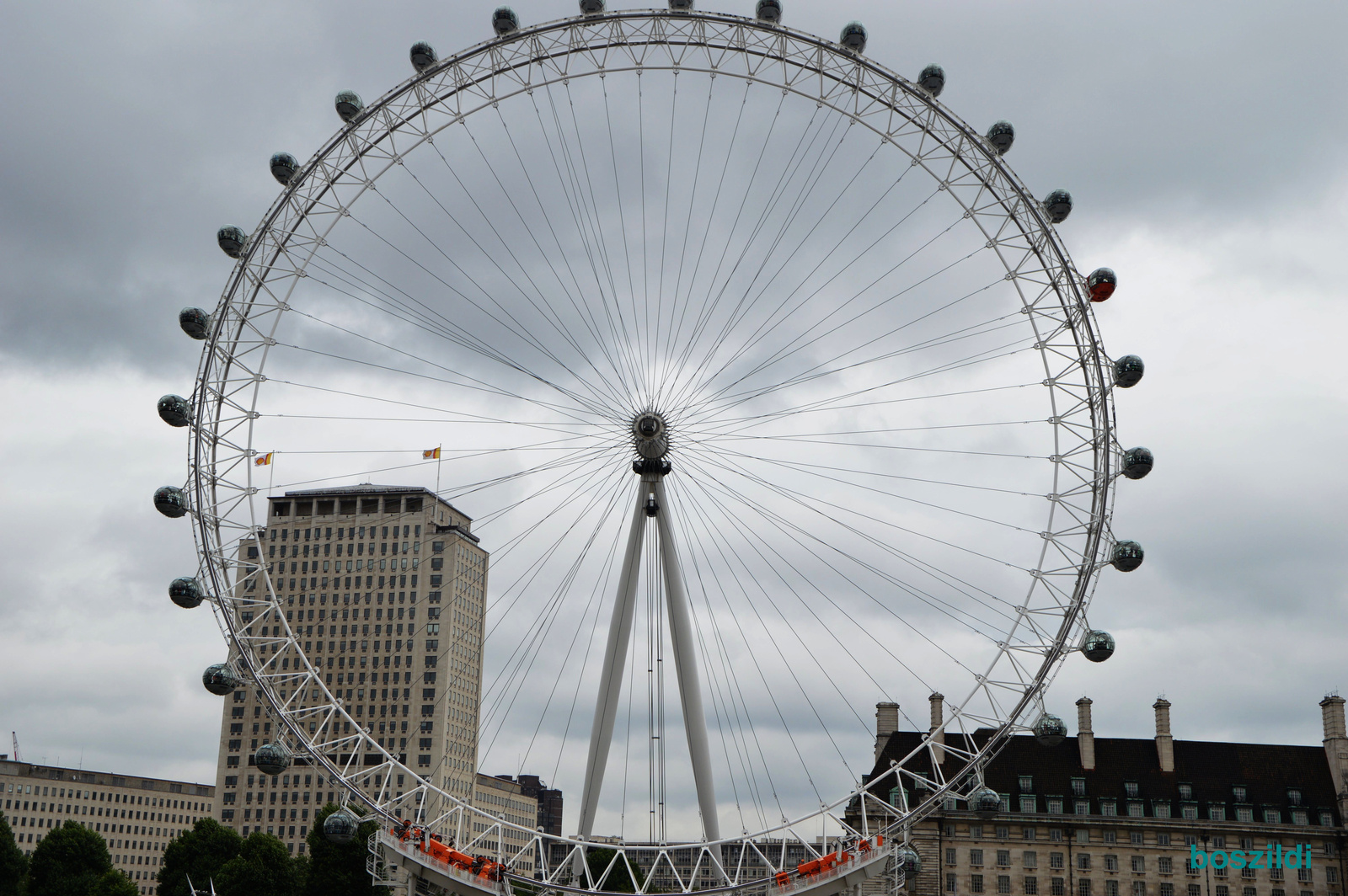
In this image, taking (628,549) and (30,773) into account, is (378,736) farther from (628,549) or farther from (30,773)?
(628,549)

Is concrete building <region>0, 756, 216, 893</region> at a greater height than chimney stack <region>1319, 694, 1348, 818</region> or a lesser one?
lesser

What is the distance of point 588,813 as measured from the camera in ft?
150

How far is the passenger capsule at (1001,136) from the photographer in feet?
166

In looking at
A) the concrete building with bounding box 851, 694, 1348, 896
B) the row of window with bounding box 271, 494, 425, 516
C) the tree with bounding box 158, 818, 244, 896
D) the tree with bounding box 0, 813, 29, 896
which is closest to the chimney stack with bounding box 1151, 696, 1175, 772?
the concrete building with bounding box 851, 694, 1348, 896

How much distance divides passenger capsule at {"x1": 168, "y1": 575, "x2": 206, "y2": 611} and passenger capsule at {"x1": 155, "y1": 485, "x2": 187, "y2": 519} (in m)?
2.64

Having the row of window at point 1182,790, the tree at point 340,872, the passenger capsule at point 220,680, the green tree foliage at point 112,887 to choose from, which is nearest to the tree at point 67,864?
the green tree foliage at point 112,887

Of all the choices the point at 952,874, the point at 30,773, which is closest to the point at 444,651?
the point at 30,773

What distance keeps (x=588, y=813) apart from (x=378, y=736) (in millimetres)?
125887

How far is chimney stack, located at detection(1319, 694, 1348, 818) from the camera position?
92.2 m

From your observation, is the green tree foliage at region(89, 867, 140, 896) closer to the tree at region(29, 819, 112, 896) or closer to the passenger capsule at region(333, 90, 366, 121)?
the tree at region(29, 819, 112, 896)

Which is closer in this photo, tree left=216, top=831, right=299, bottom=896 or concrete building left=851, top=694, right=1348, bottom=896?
tree left=216, top=831, right=299, bottom=896

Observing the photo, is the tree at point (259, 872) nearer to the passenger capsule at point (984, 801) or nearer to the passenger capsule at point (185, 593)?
the passenger capsule at point (185, 593)

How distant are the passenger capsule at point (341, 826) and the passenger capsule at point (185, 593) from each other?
29.8ft

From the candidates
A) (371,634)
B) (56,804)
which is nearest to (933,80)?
(371,634)
